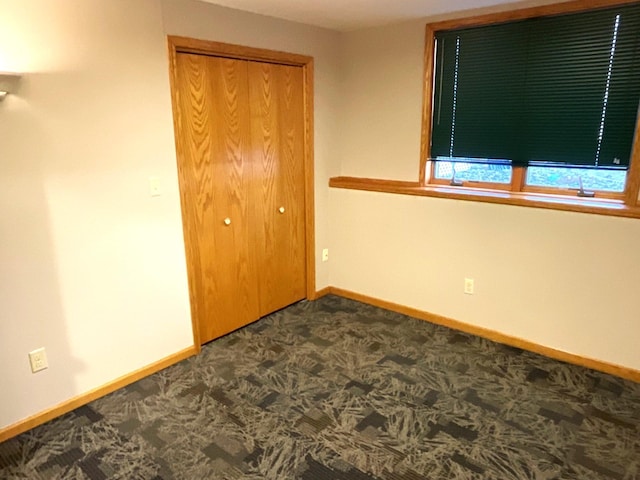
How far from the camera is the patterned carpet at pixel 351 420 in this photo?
6.45 ft

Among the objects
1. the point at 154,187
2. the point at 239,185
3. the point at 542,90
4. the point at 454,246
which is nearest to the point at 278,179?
the point at 239,185

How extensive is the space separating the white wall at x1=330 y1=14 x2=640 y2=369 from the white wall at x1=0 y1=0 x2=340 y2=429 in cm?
119

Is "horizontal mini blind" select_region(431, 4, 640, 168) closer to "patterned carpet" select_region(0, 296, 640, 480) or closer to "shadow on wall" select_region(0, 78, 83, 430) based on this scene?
"patterned carpet" select_region(0, 296, 640, 480)

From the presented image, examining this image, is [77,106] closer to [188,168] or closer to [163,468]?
[188,168]

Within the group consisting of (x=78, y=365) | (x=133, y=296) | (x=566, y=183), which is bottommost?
(x=78, y=365)

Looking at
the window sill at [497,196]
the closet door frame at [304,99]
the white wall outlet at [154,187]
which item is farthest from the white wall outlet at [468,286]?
the white wall outlet at [154,187]

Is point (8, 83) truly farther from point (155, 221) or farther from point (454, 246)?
point (454, 246)

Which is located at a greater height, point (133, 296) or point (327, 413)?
point (133, 296)

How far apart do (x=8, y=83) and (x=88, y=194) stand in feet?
1.94

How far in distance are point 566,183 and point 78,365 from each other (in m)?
3.11

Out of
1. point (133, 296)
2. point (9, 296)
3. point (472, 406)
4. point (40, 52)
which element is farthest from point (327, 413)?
point (40, 52)

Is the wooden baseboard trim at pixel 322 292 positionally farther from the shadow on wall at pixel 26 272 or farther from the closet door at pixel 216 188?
the shadow on wall at pixel 26 272

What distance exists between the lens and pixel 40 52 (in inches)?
80.0

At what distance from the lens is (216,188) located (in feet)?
9.72
